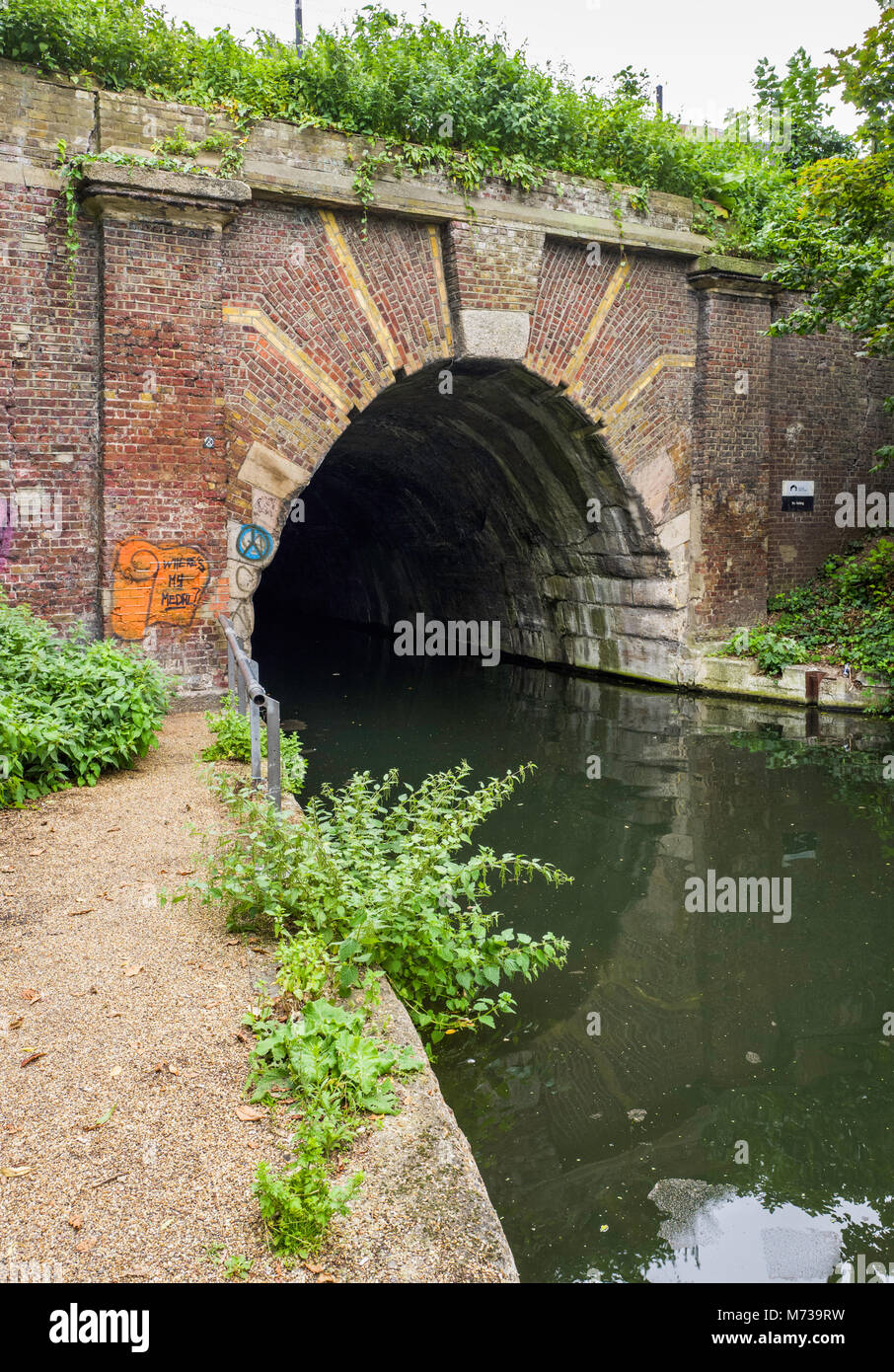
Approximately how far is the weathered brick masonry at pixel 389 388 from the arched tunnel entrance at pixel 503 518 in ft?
0.20

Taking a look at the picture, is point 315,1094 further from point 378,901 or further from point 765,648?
point 765,648

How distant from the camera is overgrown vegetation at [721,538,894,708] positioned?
1215 cm

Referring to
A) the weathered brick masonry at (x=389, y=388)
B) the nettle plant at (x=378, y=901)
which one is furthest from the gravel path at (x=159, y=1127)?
the weathered brick masonry at (x=389, y=388)

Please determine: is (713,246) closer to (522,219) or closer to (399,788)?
(522,219)

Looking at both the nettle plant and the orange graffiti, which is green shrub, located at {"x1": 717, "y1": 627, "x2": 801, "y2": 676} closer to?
the orange graffiti

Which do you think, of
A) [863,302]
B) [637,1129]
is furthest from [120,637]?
[863,302]

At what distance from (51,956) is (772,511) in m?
12.3

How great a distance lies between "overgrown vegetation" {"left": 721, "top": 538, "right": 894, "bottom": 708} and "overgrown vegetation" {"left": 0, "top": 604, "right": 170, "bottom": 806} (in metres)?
8.15

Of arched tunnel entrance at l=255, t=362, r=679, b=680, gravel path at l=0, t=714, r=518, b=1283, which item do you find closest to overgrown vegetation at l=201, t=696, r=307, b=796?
gravel path at l=0, t=714, r=518, b=1283

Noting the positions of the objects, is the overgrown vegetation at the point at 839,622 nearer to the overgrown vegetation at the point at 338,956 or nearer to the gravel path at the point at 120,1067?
the overgrown vegetation at the point at 338,956

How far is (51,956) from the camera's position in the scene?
13.3 ft

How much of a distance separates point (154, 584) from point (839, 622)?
8.61 metres

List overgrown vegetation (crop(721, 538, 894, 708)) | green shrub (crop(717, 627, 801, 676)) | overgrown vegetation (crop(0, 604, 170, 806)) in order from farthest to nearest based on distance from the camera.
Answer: green shrub (crop(717, 627, 801, 676)), overgrown vegetation (crop(721, 538, 894, 708)), overgrown vegetation (crop(0, 604, 170, 806))

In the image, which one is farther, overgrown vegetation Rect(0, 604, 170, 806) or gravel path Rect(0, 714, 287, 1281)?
overgrown vegetation Rect(0, 604, 170, 806)
